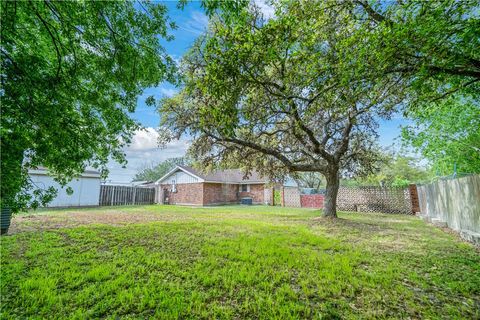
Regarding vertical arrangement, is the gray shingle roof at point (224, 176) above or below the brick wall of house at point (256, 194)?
above

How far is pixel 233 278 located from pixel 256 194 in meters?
22.6

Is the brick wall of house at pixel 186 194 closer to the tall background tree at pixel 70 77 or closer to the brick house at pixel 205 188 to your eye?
the brick house at pixel 205 188

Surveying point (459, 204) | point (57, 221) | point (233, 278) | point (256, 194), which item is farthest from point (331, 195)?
point (256, 194)

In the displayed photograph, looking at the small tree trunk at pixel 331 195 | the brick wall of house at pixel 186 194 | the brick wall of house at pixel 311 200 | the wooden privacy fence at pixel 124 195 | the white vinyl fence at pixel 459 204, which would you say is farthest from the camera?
the brick wall of house at pixel 186 194

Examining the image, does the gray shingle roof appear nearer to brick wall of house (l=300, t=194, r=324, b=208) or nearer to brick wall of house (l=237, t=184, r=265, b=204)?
brick wall of house (l=237, t=184, r=265, b=204)

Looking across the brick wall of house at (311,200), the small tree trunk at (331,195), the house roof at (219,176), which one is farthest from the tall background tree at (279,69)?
the house roof at (219,176)

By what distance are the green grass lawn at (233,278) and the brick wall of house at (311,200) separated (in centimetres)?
1290

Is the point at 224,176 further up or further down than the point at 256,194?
further up

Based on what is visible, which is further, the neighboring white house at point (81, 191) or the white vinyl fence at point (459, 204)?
the neighboring white house at point (81, 191)

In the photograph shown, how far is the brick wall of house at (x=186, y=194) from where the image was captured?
22375 millimetres

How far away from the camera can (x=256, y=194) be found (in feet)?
84.7

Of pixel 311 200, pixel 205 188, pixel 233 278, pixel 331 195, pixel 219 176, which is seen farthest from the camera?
pixel 219 176

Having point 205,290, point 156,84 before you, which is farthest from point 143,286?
point 156,84

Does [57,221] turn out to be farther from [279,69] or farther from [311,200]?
[311,200]
